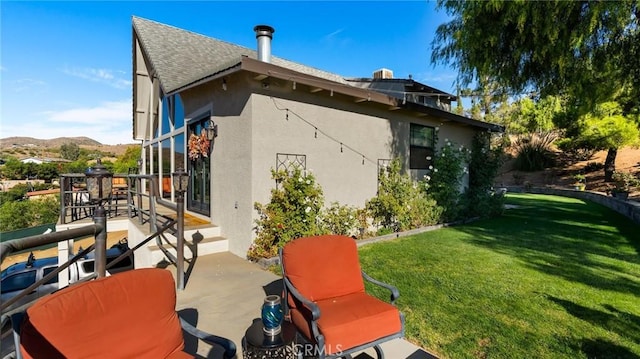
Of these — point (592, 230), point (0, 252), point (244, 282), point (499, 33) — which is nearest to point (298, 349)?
point (0, 252)

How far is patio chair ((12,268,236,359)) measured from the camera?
176cm

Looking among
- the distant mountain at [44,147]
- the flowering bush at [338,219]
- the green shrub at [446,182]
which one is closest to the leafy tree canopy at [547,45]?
the green shrub at [446,182]

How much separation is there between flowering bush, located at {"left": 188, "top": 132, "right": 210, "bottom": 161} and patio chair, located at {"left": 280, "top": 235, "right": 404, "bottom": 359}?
17.8 feet

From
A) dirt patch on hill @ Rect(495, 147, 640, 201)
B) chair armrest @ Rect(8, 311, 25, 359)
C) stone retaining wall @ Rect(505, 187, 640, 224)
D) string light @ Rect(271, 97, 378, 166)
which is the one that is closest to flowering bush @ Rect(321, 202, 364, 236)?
string light @ Rect(271, 97, 378, 166)

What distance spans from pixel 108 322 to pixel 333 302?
6.01ft

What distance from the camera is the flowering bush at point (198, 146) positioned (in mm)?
7754

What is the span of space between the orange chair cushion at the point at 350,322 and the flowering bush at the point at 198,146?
19.1ft

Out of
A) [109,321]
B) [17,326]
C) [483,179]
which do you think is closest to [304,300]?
[109,321]

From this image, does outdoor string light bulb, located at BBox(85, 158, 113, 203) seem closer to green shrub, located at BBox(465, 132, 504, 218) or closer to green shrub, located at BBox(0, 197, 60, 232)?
green shrub, located at BBox(465, 132, 504, 218)

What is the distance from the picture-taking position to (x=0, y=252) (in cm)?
157

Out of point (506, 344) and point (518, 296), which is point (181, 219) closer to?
point (506, 344)

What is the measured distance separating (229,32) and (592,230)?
16.0m

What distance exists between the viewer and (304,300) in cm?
271

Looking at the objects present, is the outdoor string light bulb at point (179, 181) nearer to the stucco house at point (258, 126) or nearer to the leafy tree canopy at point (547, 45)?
the stucco house at point (258, 126)
